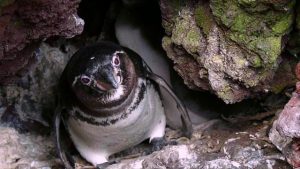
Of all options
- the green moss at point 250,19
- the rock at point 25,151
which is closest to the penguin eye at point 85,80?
the rock at point 25,151

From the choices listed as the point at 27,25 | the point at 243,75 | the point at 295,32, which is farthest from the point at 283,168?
the point at 27,25

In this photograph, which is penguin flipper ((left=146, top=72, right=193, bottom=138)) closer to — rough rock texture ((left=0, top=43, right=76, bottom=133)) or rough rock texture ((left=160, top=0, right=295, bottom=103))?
rough rock texture ((left=160, top=0, right=295, bottom=103))

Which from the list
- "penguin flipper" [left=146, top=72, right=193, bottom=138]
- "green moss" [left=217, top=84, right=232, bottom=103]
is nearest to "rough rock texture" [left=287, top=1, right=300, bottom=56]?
"green moss" [left=217, top=84, right=232, bottom=103]

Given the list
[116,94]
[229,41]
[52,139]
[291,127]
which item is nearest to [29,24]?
[116,94]

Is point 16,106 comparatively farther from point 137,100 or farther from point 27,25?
point 27,25

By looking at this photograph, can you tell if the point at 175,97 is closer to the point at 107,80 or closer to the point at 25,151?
the point at 107,80

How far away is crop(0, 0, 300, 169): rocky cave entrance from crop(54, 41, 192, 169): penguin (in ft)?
0.41

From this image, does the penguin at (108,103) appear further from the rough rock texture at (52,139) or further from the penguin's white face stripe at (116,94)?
the rough rock texture at (52,139)

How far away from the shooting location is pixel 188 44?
93.4 inches

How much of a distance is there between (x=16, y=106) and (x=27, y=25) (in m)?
1.00

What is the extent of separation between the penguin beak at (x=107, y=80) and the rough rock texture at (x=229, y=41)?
330mm

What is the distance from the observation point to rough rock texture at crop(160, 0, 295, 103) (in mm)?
2147

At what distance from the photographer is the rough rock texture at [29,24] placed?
190 centimetres

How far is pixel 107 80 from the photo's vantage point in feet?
7.79
